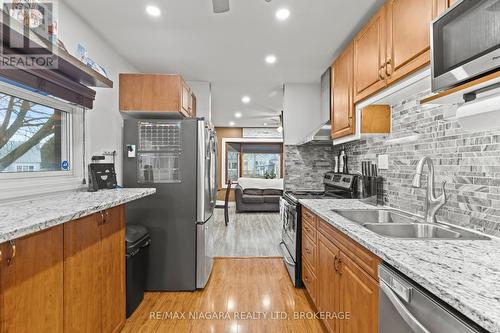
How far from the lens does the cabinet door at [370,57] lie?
1.75 meters

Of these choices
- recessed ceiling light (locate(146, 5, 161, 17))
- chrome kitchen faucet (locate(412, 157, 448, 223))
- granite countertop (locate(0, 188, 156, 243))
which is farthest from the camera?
recessed ceiling light (locate(146, 5, 161, 17))

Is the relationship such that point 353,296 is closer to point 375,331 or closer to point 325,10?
point 375,331

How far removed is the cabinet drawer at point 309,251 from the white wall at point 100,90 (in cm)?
198

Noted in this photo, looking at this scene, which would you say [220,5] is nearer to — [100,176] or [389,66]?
[389,66]

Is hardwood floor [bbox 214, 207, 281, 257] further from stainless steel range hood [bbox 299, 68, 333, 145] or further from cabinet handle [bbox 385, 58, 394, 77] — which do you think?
cabinet handle [bbox 385, 58, 394, 77]

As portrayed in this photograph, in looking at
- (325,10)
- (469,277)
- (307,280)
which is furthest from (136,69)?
(469,277)

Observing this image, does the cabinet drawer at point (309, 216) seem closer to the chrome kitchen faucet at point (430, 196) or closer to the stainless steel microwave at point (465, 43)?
the chrome kitchen faucet at point (430, 196)

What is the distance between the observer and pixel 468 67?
0.97 metres

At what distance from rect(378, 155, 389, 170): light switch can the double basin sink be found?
435 millimetres

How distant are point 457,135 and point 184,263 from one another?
2442 millimetres

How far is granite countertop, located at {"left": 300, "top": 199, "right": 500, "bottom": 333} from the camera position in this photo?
0.62 metres

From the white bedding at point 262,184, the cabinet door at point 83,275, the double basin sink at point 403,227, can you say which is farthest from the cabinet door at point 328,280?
the white bedding at point 262,184

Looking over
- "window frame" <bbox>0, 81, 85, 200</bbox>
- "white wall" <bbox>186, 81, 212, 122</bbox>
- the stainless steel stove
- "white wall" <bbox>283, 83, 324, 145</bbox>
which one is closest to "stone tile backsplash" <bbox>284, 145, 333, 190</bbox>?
"white wall" <bbox>283, 83, 324, 145</bbox>

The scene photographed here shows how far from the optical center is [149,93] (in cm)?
278
